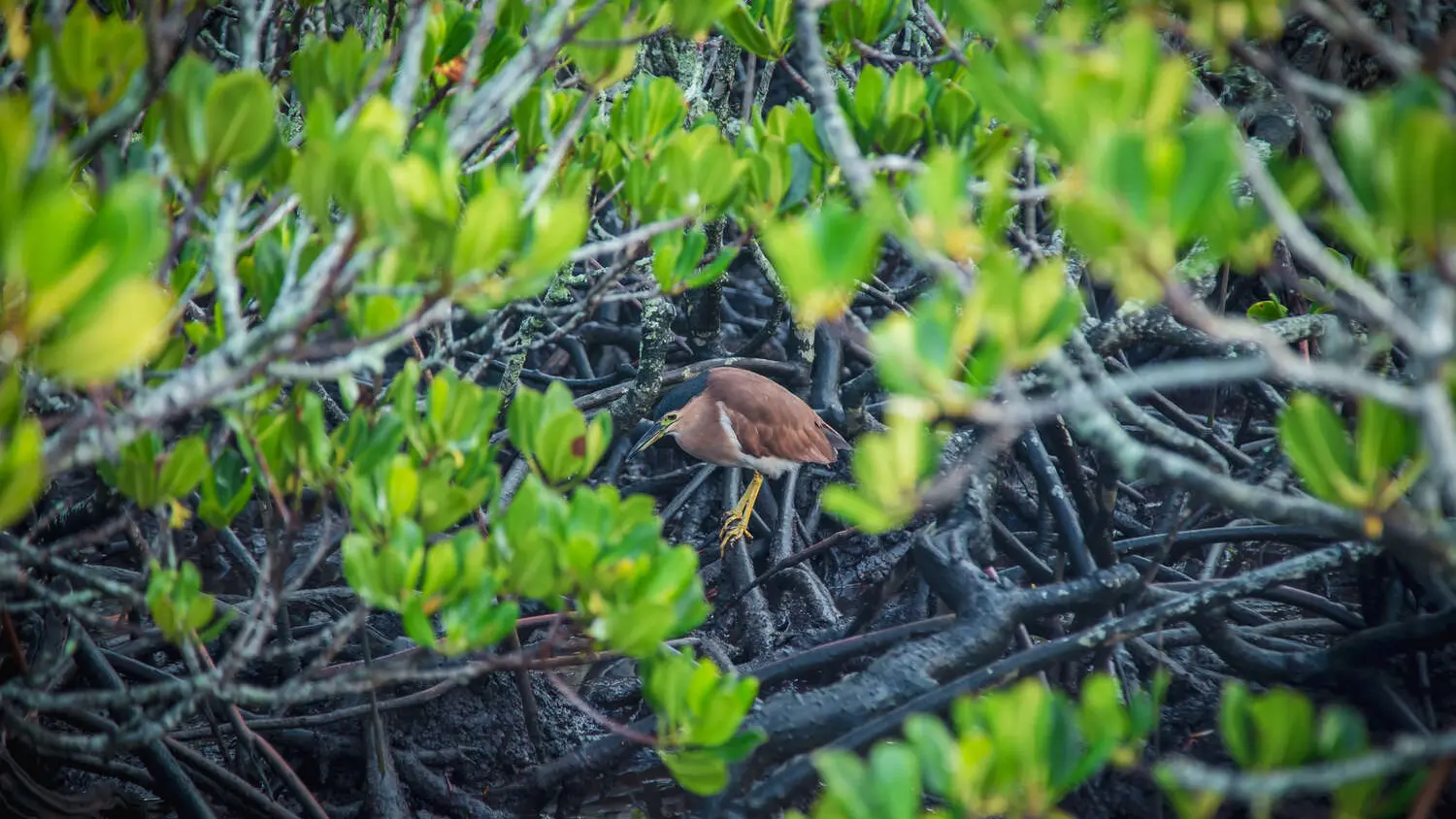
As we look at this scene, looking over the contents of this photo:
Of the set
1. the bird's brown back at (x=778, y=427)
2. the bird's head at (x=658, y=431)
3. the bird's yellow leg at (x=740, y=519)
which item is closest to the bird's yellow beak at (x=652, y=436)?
the bird's head at (x=658, y=431)

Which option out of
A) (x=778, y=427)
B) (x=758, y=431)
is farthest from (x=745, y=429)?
(x=778, y=427)

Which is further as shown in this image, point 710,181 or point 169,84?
point 710,181

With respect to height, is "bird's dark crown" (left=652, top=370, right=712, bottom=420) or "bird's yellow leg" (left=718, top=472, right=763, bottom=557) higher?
"bird's dark crown" (left=652, top=370, right=712, bottom=420)

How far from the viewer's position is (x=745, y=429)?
3.77 meters

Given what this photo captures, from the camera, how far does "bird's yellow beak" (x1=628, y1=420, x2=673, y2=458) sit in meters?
3.99

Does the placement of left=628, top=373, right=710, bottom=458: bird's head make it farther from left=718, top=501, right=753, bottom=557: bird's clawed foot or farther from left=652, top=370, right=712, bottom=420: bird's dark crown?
left=718, top=501, right=753, bottom=557: bird's clawed foot

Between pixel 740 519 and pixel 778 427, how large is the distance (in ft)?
1.31

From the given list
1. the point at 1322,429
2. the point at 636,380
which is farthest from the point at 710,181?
the point at 636,380

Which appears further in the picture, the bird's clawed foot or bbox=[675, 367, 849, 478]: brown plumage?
bbox=[675, 367, 849, 478]: brown plumage

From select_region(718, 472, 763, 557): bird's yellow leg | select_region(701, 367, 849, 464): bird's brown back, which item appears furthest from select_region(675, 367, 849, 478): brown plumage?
select_region(718, 472, 763, 557): bird's yellow leg

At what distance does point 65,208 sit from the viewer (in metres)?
0.91

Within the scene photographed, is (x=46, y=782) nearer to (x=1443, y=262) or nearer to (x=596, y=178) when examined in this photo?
(x=596, y=178)

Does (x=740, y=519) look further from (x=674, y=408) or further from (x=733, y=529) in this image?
(x=674, y=408)

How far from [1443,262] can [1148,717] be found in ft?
2.06
